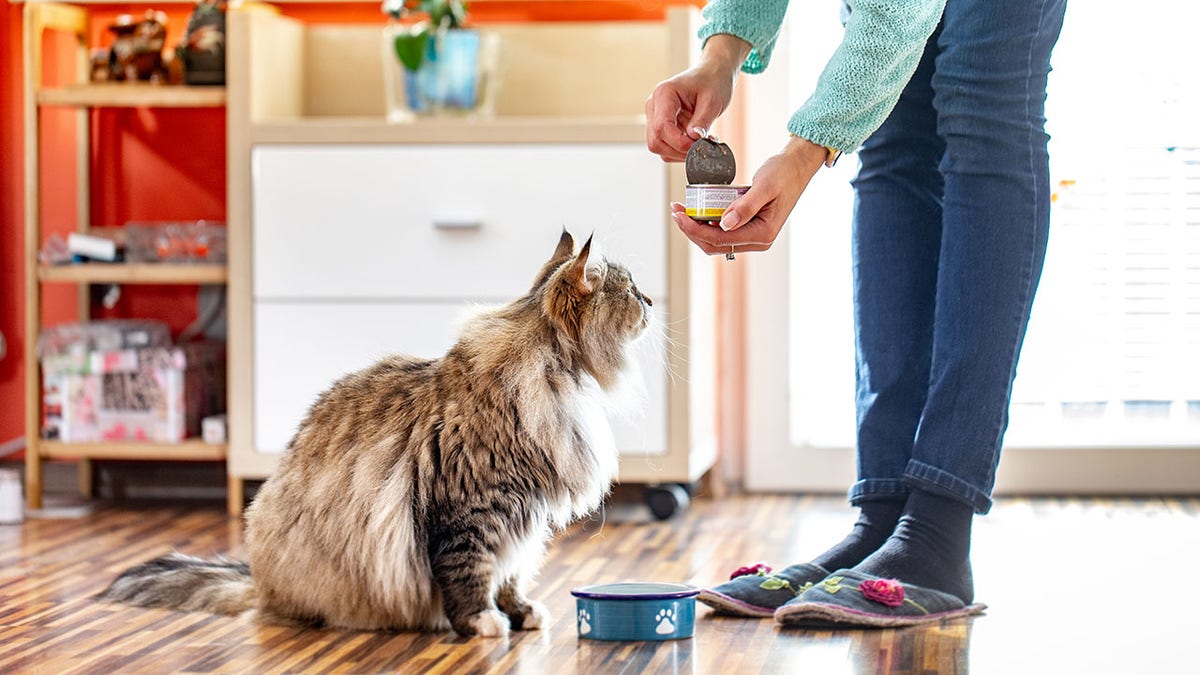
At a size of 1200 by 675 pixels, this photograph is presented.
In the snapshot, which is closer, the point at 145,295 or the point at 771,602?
the point at 771,602

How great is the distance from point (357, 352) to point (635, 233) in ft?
1.79

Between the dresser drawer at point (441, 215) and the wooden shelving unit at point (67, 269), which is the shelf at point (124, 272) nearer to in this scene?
the wooden shelving unit at point (67, 269)

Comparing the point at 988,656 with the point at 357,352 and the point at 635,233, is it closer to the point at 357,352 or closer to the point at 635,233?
the point at 635,233

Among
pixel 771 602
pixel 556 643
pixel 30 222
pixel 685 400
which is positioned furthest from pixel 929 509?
pixel 30 222

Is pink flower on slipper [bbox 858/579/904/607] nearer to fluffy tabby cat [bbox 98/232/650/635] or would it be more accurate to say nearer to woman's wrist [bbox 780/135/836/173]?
fluffy tabby cat [bbox 98/232/650/635]

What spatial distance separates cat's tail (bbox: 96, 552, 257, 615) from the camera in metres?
1.82

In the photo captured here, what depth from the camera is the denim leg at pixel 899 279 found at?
180cm

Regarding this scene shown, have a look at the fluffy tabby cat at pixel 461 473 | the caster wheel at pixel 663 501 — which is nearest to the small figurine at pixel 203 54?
the caster wheel at pixel 663 501

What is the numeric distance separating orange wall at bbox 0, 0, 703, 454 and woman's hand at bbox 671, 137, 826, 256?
1621 millimetres

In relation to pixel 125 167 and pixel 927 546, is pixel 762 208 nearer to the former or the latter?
pixel 927 546

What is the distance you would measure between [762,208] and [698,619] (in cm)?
51

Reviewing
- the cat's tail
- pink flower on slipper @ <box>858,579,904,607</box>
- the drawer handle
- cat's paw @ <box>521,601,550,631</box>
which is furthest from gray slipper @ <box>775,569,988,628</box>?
the drawer handle

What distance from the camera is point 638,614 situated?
63.4 inches

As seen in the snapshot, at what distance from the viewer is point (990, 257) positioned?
1673mm
